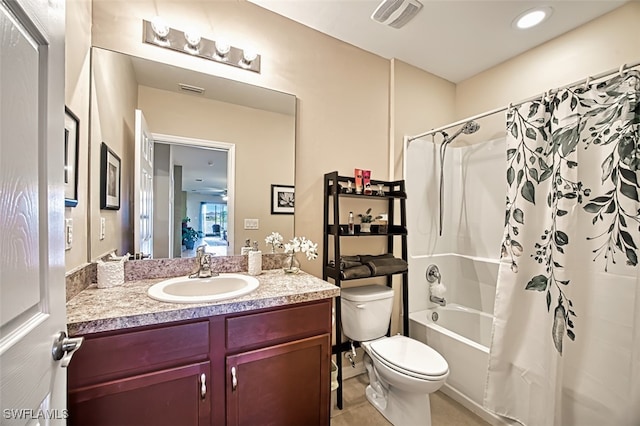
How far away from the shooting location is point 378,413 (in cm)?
178

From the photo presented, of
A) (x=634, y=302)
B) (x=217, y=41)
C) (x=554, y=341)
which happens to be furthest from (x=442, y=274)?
(x=217, y=41)

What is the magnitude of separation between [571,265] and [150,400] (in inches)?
81.2

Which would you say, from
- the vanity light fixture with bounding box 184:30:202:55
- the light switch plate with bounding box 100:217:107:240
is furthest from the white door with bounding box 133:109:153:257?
the vanity light fixture with bounding box 184:30:202:55

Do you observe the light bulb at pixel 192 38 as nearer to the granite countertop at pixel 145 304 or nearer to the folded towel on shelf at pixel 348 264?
the granite countertop at pixel 145 304

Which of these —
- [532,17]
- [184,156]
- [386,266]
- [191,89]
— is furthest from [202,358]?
[532,17]

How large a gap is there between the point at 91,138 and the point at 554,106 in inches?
94.7

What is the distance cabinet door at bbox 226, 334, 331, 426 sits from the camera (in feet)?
3.93

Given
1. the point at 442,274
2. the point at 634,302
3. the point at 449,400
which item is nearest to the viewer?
the point at 634,302

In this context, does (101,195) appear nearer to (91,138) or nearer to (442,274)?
(91,138)

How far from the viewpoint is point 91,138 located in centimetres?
132

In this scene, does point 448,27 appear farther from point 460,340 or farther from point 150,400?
point 150,400

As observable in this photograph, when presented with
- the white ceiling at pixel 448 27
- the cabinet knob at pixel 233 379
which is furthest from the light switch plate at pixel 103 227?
the white ceiling at pixel 448 27

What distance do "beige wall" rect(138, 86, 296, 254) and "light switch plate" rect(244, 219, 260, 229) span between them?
25 mm

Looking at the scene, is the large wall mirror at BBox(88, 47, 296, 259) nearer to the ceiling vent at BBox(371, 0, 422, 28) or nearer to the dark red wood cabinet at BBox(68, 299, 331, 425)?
the dark red wood cabinet at BBox(68, 299, 331, 425)
